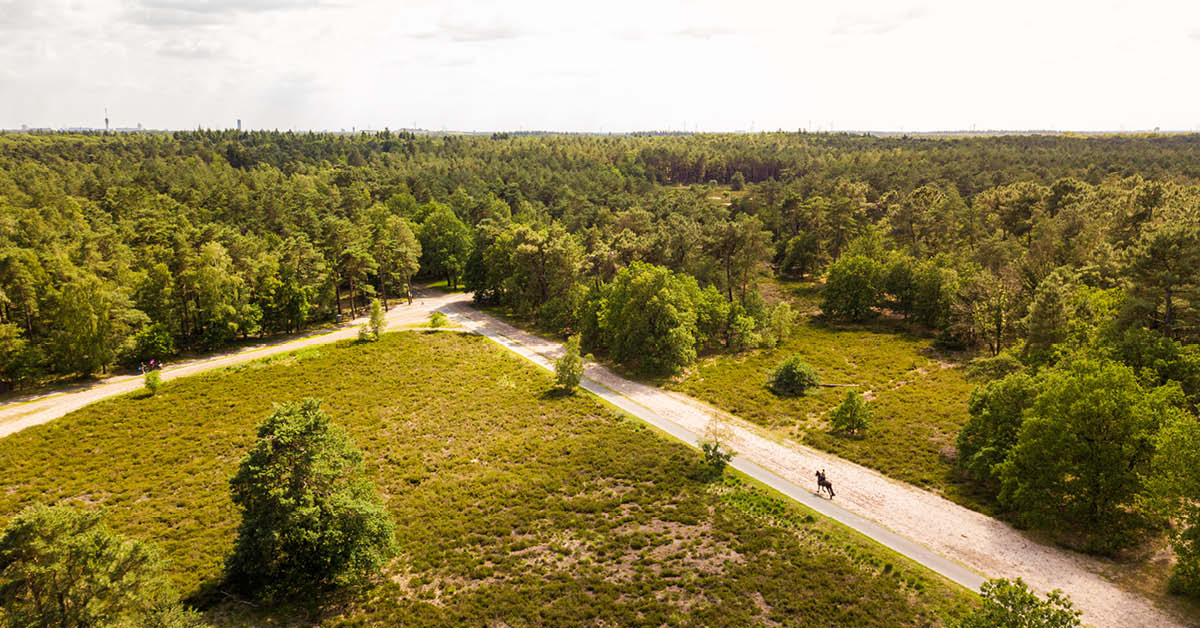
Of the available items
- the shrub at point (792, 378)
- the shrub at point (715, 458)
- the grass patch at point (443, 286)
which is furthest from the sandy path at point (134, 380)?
the shrub at point (715, 458)

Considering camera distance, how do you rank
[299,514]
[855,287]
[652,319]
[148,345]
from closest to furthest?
[299,514], [148,345], [652,319], [855,287]

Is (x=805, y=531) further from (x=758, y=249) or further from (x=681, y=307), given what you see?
(x=758, y=249)

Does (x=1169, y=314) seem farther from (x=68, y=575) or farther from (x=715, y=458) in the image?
(x=68, y=575)

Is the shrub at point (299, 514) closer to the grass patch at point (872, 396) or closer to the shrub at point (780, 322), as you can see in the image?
the grass patch at point (872, 396)

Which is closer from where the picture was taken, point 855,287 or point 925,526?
point 925,526

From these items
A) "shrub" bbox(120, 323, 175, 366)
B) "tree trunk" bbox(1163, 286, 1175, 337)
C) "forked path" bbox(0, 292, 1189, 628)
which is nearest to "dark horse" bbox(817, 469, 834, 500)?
"forked path" bbox(0, 292, 1189, 628)

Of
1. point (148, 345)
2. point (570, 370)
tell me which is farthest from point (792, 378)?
point (148, 345)

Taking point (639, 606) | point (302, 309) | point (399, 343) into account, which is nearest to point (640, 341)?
point (399, 343)
